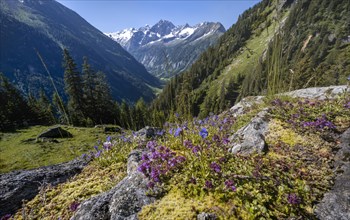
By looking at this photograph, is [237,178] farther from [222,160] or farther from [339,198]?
[339,198]

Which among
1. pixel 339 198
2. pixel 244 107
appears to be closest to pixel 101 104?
pixel 244 107

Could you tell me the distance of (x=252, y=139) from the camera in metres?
4.54

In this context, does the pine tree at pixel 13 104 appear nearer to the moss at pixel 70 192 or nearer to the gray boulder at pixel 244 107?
the moss at pixel 70 192

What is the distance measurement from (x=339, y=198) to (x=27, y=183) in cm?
635

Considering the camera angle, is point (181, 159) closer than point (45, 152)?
Yes

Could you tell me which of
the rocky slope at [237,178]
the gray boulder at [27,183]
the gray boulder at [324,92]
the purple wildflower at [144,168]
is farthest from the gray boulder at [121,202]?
Answer: the gray boulder at [324,92]

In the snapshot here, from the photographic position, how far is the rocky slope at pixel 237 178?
2.85m

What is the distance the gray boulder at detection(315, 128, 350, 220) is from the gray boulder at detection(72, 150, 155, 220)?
244 centimetres

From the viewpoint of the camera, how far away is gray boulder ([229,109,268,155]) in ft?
14.0

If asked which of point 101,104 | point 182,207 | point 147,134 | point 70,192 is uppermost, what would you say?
point 182,207

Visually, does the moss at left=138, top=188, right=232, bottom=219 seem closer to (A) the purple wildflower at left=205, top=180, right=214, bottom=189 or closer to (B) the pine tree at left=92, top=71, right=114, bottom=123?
(A) the purple wildflower at left=205, top=180, right=214, bottom=189

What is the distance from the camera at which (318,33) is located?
103188 mm

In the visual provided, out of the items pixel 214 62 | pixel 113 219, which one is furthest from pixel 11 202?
pixel 214 62

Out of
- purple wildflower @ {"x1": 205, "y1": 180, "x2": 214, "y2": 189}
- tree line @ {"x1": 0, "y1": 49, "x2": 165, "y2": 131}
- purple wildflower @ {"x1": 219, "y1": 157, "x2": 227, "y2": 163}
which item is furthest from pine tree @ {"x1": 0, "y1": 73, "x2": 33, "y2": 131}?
purple wildflower @ {"x1": 205, "y1": 180, "x2": 214, "y2": 189}
